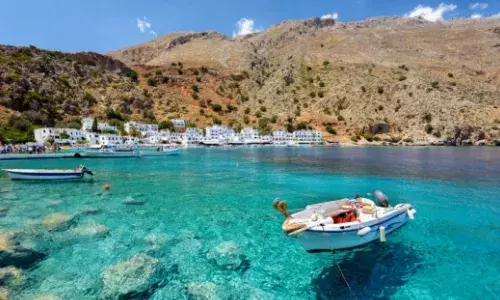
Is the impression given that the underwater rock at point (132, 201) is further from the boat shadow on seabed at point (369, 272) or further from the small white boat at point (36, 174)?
the boat shadow on seabed at point (369, 272)

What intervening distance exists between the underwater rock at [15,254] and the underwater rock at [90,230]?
2.08 m

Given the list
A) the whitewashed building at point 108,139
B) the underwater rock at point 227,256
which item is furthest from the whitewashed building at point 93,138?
the underwater rock at point 227,256

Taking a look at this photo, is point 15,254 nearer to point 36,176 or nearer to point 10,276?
point 10,276

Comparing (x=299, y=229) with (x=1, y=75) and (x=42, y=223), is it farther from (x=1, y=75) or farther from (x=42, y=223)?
(x=1, y=75)

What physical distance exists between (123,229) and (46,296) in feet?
18.8

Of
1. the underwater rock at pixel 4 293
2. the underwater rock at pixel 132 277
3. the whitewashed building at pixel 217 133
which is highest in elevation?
the whitewashed building at pixel 217 133

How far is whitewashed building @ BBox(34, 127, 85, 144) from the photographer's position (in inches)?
2763

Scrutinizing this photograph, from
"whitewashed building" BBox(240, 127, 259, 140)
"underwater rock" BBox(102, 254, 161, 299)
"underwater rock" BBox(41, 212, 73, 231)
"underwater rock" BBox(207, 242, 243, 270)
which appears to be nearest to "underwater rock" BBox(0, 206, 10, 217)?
"underwater rock" BBox(41, 212, 73, 231)

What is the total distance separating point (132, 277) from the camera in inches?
366

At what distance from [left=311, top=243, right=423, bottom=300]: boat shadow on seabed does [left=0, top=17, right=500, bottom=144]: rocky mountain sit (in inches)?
3720

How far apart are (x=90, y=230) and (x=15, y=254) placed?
10.1 feet

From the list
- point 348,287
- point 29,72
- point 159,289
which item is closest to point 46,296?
point 159,289

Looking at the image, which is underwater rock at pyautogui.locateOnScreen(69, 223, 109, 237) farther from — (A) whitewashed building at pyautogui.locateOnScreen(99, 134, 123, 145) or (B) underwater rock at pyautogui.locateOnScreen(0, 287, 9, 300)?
(A) whitewashed building at pyautogui.locateOnScreen(99, 134, 123, 145)

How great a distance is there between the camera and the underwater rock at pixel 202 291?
8469mm
